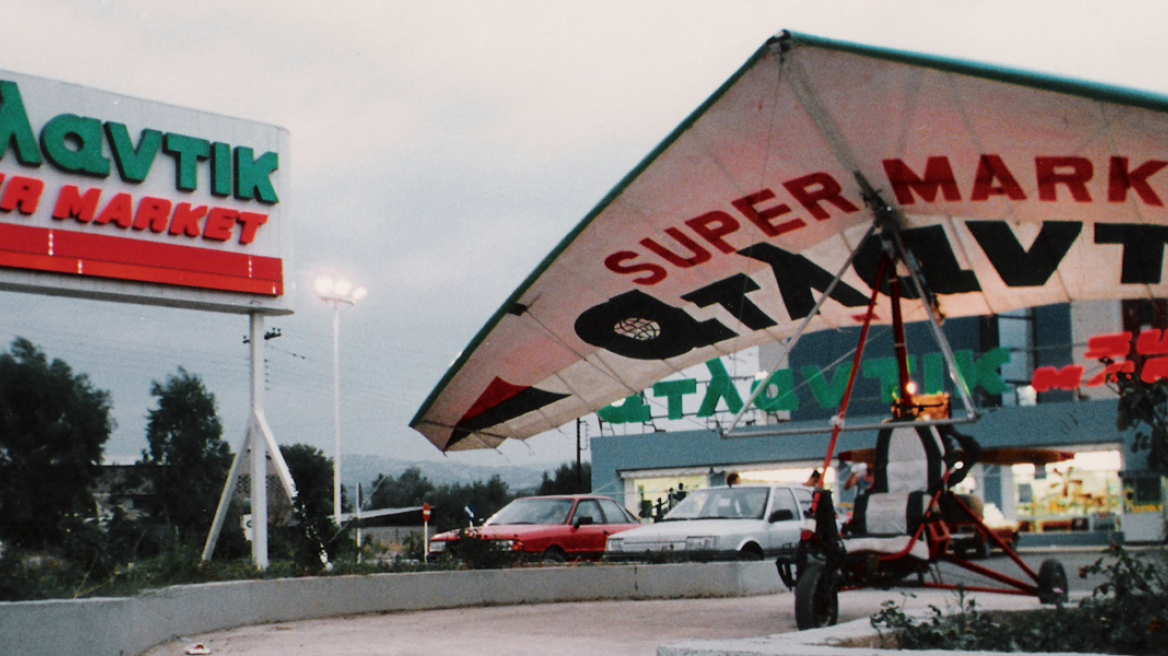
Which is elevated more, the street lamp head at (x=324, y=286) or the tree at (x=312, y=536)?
the street lamp head at (x=324, y=286)

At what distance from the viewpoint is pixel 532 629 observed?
10336mm

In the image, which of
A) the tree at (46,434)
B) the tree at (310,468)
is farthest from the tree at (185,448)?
the tree at (46,434)

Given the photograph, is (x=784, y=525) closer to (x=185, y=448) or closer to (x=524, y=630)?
(x=524, y=630)

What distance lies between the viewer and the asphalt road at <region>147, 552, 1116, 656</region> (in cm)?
879

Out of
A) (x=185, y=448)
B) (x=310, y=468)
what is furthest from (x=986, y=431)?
(x=185, y=448)

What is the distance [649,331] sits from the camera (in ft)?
44.9

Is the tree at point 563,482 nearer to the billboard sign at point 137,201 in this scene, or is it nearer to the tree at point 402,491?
the tree at point 402,491

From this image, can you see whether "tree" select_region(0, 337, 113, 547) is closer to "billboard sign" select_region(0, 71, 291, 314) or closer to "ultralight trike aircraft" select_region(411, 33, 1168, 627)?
"billboard sign" select_region(0, 71, 291, 314)

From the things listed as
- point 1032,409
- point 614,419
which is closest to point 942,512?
point 1032,409

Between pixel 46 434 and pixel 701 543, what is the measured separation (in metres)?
45.8

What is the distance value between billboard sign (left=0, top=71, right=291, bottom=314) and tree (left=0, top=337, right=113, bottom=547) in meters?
34.1

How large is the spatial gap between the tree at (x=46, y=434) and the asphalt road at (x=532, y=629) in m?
42.8

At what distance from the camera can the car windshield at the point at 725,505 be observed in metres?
16.9

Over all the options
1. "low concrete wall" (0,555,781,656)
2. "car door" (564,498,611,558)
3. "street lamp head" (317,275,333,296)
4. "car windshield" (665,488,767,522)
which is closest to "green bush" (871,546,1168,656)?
"low concrete wall" (0,555,781,656)
